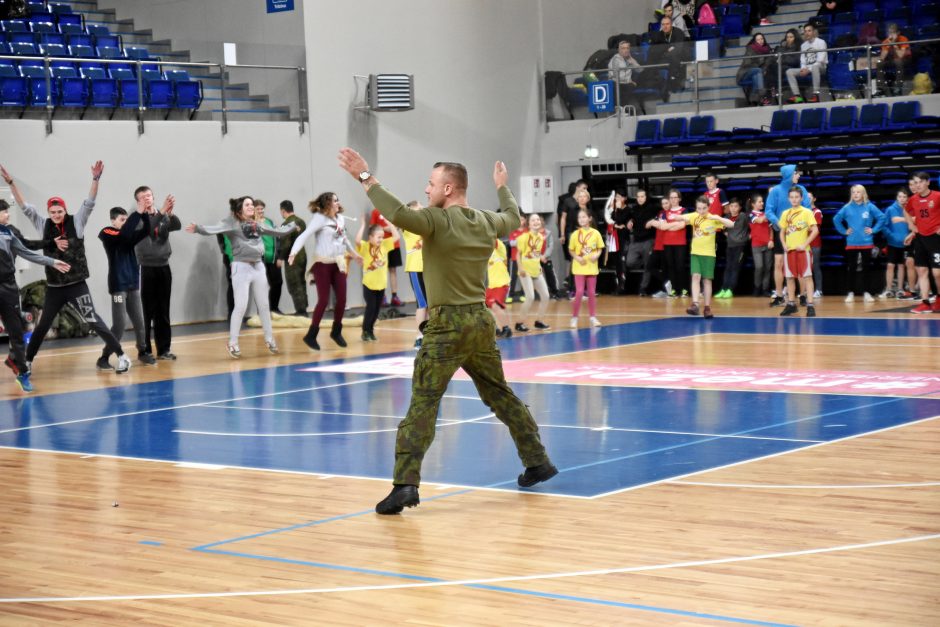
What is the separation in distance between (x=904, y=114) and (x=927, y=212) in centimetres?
499

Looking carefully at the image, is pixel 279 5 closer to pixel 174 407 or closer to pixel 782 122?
pixel 782 122

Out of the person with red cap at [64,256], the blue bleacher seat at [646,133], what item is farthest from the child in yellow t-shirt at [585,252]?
the blue bleacher seat at [646,133]

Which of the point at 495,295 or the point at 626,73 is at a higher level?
the point at 626,73

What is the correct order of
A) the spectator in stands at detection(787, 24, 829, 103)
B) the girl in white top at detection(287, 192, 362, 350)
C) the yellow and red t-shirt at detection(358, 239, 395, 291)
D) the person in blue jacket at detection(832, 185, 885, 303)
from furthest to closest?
the spectator in stands at detection(787, 24, 829, 103), the person in blue jacket at detection(832, 185, 885, 303), the yellow and red t-shirt at detection(358, 239, 395, 291), the girl in white top at detection(287, 192, 362, 350)

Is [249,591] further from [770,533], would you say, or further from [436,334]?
[770,533]

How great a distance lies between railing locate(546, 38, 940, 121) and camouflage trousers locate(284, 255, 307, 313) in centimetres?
803

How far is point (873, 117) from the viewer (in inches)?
915

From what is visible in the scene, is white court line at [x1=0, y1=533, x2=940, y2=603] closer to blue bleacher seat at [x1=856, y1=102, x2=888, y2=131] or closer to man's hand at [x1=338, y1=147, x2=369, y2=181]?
man's hand at [x1=338, y1=147, x2=369, y2=181]

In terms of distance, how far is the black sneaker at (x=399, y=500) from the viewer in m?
7.11

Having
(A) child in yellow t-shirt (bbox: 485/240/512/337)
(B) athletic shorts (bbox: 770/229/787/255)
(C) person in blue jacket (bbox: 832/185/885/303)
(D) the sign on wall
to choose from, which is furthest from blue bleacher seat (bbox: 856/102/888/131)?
(D) the sign on wall

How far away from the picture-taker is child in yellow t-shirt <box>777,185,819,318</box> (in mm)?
18844

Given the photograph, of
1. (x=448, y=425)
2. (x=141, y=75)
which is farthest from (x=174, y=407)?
(x=141, y=75)

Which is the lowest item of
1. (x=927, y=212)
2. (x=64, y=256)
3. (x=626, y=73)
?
(x=64, y=256)

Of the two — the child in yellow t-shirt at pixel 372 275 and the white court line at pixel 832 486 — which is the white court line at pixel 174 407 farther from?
the white court line at pixel 832 486
